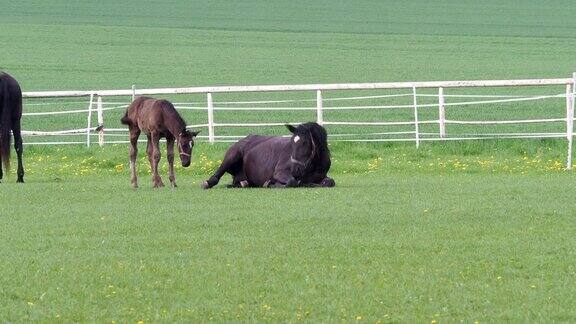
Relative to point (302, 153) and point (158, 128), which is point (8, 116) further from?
point (302, 153)

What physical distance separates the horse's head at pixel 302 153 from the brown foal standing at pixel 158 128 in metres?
1.55

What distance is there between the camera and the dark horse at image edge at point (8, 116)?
68.6 feet

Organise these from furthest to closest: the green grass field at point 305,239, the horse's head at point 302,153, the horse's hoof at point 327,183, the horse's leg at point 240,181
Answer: the horse's leg at point 240,181, the horse's hoof at point 327,183, the horse's head at point 302,153, the green grass field at point 305,239

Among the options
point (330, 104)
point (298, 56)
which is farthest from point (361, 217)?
point (298, 56)

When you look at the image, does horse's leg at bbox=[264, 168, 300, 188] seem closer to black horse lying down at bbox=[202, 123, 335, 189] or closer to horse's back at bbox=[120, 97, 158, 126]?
black horse lying down at bbox=[202, 123, 335, 189]

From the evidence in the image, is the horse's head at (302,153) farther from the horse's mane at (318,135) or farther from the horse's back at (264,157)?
the horse's back at (264,157)

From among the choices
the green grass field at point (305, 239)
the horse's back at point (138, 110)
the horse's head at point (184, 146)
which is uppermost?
the horse's back at point (138, 110)

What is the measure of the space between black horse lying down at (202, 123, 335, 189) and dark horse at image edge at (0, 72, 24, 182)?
3264mm

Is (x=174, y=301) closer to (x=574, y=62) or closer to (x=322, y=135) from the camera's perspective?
(x=322, y=135)

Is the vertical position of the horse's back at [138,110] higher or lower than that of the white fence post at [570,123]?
higher

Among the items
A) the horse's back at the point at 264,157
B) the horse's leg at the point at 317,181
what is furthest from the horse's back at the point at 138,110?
the horse's leg at the point at 317,181

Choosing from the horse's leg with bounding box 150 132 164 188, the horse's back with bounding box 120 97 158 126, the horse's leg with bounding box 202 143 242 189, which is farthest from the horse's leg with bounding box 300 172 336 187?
the horse's back with bounding box 120 97 158 126

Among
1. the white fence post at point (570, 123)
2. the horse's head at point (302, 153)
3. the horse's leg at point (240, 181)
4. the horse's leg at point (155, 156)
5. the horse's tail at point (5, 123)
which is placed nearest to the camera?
the horse's head at point (302, 153)

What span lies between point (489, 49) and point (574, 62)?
7510 mm
